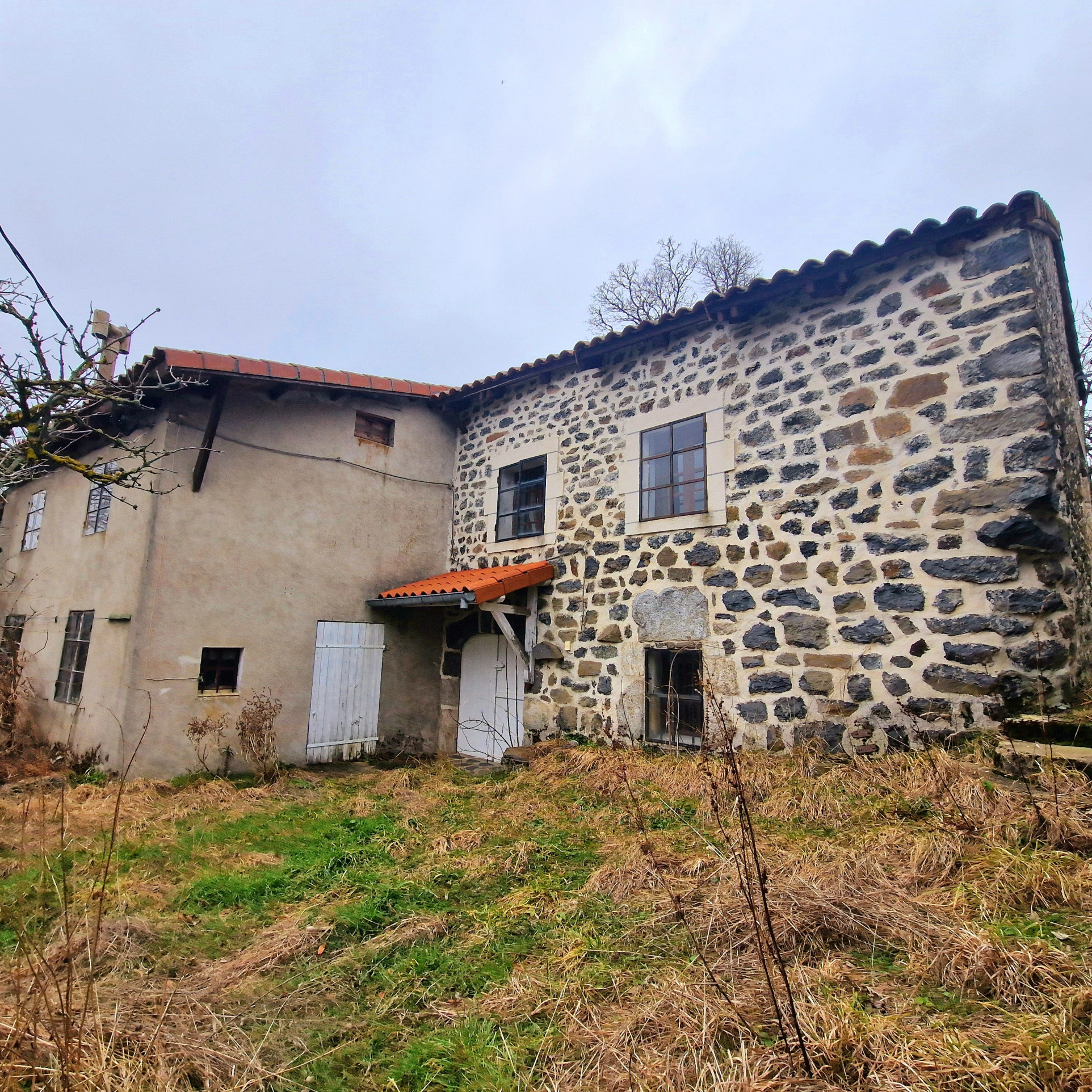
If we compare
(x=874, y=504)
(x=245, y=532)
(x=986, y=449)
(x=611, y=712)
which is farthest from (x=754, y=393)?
(x=245, y=532)

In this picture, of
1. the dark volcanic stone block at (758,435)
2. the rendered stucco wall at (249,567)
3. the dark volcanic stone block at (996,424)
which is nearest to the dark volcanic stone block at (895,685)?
the dark volcanic stone block at (996,424)

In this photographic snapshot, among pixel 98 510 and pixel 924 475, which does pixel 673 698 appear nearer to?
pixel 924 475

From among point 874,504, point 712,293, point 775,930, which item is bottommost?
point 775,930

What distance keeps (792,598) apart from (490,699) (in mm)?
4381

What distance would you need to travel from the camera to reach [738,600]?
6082 mm

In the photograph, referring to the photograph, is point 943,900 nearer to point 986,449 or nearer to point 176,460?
point 986,449

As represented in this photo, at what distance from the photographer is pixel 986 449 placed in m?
4.83

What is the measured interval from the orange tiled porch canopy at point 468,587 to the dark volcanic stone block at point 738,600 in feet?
7.73

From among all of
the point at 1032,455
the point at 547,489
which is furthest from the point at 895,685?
the point at 547,489

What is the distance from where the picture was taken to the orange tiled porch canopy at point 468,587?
7.02 m

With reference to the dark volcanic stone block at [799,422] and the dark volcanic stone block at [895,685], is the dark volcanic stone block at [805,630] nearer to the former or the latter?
the dark volcanic stone block at [895,685]

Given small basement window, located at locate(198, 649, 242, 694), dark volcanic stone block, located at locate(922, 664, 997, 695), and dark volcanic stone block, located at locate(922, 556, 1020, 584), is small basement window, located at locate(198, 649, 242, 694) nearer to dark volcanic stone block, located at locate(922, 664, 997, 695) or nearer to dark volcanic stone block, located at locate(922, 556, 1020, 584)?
dark volcanic stone block, located at locate(922, 664, 997, 695)

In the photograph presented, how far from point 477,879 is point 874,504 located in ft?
14.2

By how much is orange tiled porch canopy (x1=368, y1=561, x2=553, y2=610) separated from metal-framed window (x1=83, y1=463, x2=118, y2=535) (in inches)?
136
